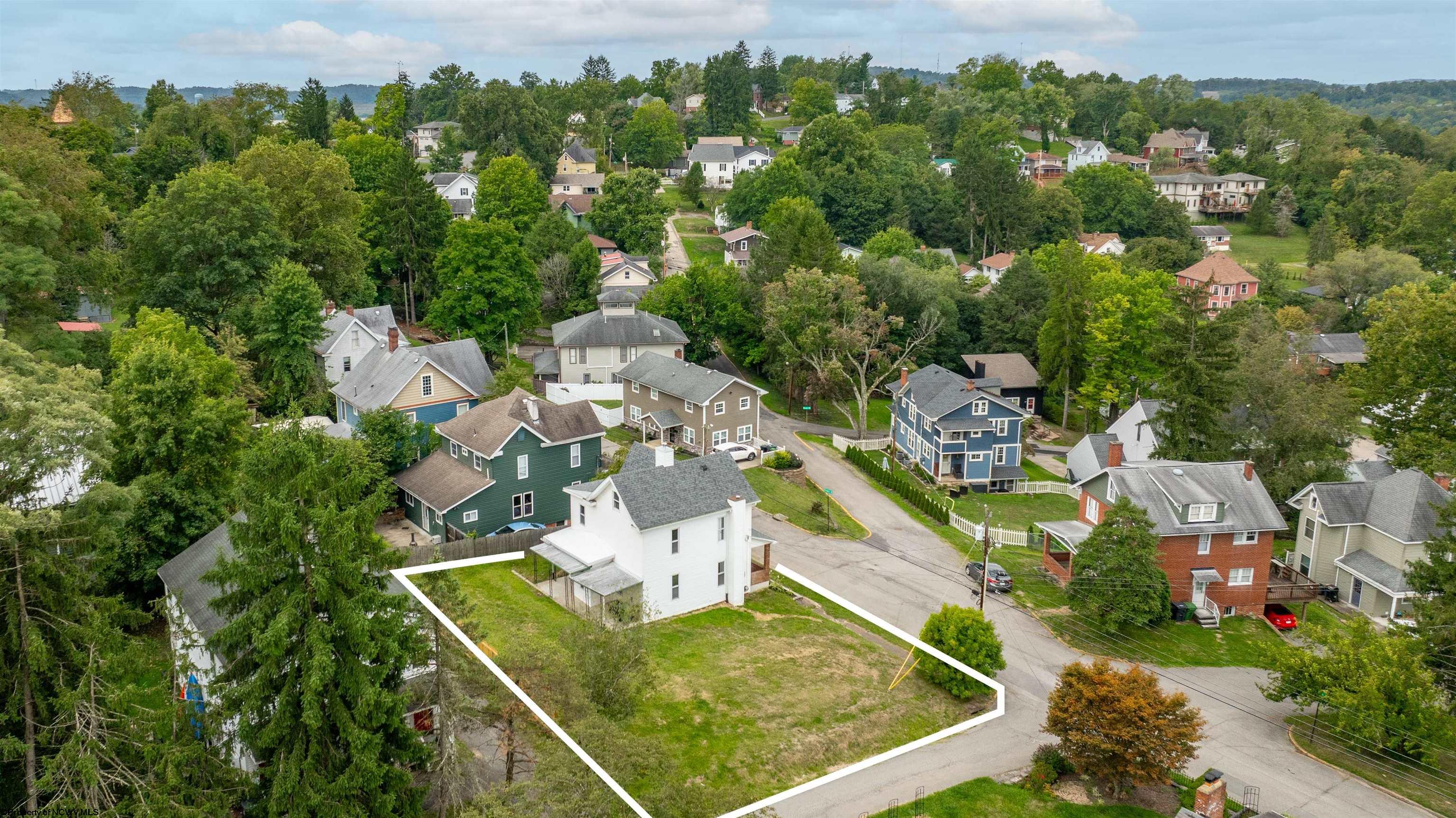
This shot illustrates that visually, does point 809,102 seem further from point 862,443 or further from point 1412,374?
point 1412,374

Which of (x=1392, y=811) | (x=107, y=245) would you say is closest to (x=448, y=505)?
(x=1392, y=811)

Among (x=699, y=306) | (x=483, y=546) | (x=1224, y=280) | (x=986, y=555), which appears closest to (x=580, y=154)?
(x=699, y=306)

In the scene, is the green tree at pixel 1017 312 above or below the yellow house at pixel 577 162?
below

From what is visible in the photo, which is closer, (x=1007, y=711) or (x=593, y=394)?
(x=1007, y=711)

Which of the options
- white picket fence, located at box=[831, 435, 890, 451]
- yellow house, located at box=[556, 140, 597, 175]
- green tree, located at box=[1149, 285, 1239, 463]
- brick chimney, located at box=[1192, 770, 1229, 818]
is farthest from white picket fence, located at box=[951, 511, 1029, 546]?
yellow house, located at box=[556, 140, 597, 175]

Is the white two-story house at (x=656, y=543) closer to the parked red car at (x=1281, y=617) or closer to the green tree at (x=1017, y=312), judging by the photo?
the parked red car at (x=1281, y=617)

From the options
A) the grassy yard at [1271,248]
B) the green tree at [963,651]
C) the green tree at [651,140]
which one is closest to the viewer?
the green tree at [963,651]

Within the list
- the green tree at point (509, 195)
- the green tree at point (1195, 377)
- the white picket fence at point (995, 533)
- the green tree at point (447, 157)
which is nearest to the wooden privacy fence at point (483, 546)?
the white picket fence at point (995, 533)
